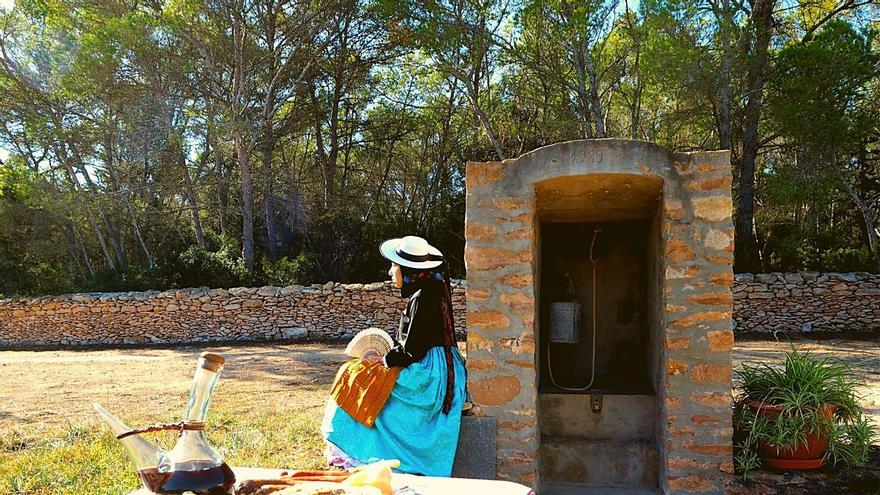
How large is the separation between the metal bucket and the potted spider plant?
52.4 inches

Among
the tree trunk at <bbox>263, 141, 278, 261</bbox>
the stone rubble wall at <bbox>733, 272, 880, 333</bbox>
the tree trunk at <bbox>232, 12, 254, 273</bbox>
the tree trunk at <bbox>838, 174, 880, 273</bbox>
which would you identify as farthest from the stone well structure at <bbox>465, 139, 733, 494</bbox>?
the tree trunk at <bbox>263, 141, 278, 261</bbox>

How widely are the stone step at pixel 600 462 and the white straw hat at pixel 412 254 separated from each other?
5.49 ft

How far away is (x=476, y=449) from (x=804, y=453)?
2.00 metres

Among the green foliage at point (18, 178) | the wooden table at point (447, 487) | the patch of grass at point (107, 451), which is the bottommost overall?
the patch of grass at point (107, 451)

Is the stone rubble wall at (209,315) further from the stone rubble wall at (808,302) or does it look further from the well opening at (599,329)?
the well opening at (599,329)

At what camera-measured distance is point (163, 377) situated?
362 inches

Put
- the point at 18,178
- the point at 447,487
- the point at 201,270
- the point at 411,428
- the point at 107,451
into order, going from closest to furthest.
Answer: the point at 447,487, the point at 411,428, the point at 107,451, the point at 201,270, the point at 18,178

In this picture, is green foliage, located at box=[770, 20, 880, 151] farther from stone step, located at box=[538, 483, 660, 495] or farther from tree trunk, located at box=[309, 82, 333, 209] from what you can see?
tree trunk, located at box=[309, 82, 333, 209]

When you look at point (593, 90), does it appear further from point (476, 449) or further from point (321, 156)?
point (476, 449)

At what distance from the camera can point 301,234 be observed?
16.8 m

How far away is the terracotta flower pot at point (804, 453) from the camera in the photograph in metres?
3.94

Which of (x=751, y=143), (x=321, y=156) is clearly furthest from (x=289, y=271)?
(x=751, y=143)

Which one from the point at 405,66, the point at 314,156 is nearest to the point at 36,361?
the point at 314,156

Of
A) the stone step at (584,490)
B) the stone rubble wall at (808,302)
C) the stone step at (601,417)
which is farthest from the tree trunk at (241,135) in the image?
the stone step at (584,490)
